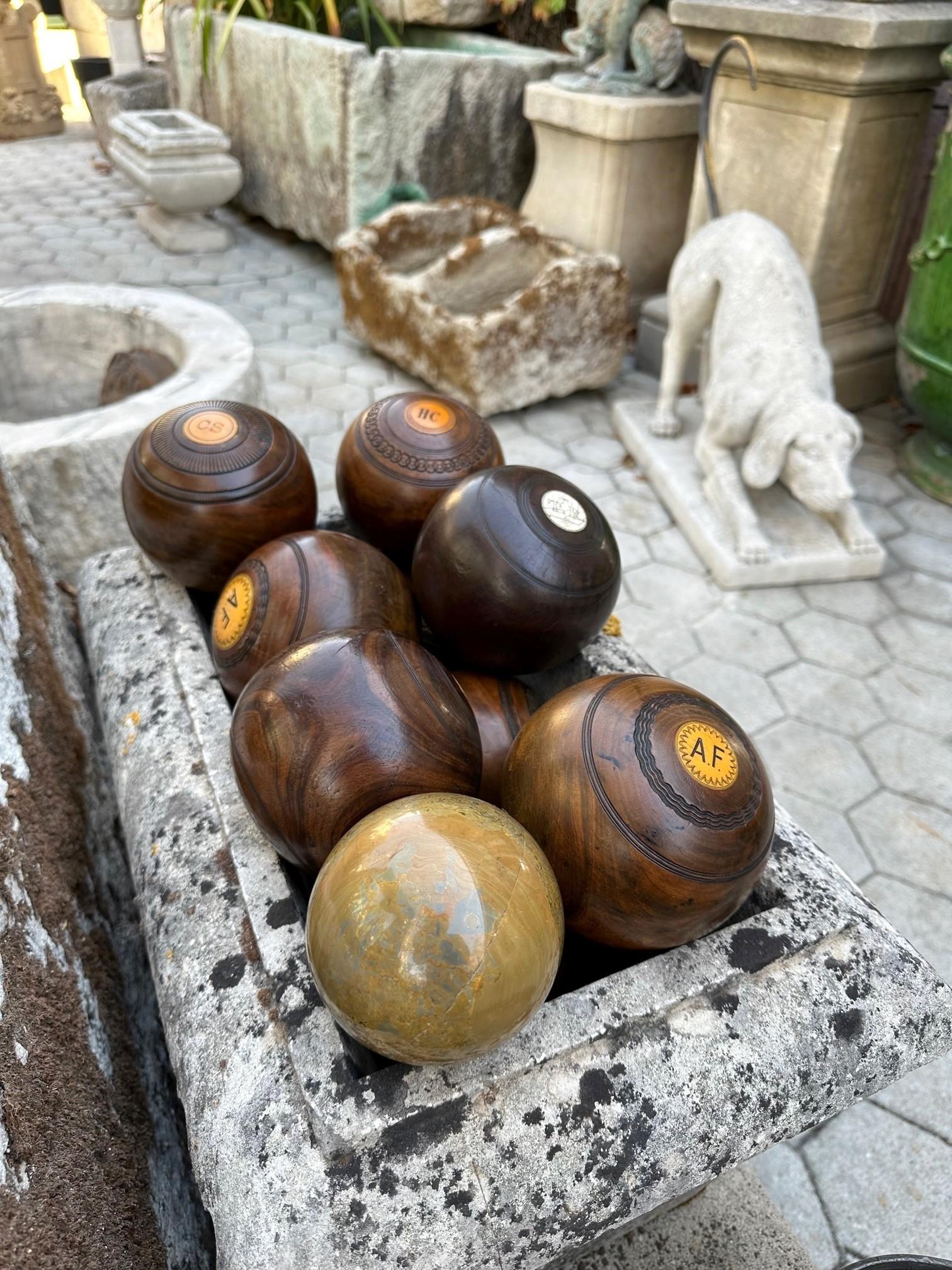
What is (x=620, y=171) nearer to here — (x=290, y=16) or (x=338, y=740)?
(x=290, y=16)

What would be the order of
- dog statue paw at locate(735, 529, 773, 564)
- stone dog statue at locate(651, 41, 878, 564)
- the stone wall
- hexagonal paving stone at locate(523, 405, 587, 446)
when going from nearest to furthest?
the stone wall < stone dog statue at locate(651, 41, 878, 564) < dog statue paw at locate(735, 529, 773, 564) < hexagonal paving stone at locate(523, 405, 587, 446)

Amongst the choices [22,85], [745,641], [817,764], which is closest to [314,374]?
[745,641]

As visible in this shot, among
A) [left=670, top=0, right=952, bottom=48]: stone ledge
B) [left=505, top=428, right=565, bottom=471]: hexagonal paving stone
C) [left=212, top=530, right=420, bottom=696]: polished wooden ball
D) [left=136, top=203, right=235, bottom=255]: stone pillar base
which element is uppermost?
[left=670, top=0, right=952, bottom=48]: stone ledge

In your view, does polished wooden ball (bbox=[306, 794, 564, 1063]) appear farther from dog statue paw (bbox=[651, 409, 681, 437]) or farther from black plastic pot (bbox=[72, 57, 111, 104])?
black plastic pot (bbox=[72, 57, 111, 104])

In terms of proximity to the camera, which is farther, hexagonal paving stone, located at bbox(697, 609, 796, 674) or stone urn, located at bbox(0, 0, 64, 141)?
stone urn, located at bbox(0, 0, 64, 141)

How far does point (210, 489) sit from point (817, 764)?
1.97m

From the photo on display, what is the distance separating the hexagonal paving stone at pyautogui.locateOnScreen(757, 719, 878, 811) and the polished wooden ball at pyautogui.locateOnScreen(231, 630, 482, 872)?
5.52ft

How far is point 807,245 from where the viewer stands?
13.3ft

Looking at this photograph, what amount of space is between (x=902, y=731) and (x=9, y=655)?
2.53 metres

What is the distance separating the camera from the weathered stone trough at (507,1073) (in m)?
0.95

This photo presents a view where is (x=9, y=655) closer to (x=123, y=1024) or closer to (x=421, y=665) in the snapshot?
(x=123, y=1024)

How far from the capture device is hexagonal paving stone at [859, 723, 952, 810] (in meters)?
2.62

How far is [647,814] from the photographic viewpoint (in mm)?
1046

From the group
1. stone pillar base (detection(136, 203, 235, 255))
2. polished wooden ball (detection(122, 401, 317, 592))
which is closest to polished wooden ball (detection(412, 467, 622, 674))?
polished wooden ball (detection(122, 401, 317, 592))
